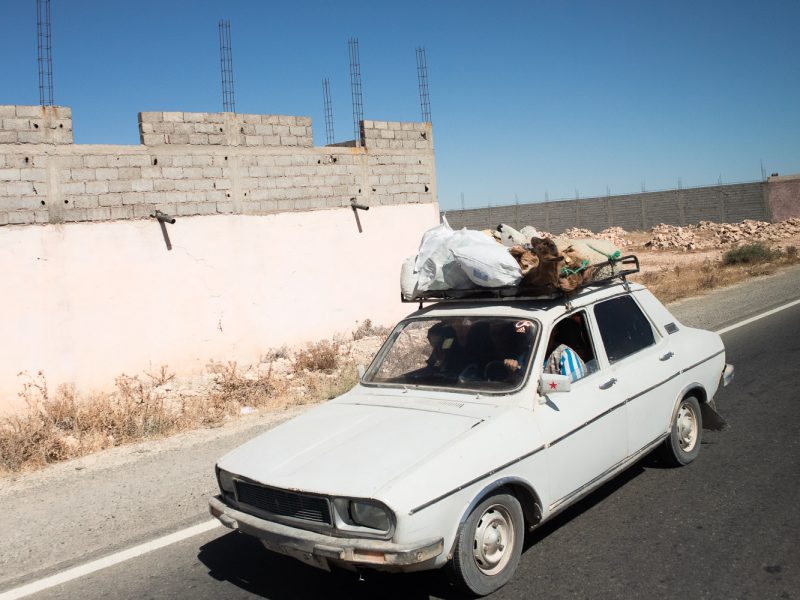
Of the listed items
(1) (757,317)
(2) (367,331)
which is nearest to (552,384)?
(2) (367,331)

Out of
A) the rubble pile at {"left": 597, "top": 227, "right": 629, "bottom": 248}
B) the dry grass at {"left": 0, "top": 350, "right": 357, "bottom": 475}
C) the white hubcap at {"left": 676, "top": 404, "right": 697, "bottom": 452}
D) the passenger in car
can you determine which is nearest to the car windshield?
the passenger in car

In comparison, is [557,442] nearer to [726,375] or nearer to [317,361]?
[726,375]

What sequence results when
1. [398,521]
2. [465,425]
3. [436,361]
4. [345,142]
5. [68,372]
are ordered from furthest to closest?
[345,142]
[68,372]
[436,361]
[465,425]
[398,521]

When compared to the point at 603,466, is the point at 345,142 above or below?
above

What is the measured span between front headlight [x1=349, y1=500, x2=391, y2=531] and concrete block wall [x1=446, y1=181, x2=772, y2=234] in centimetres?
4011

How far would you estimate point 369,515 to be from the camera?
146 inches

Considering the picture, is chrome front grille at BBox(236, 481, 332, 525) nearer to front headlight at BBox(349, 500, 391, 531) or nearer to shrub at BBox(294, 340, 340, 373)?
front headlight at BBox(349, 500, 391, 531)

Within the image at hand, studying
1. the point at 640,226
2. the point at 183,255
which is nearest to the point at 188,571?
the point at 183,255

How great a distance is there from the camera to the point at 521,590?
13.4 ft

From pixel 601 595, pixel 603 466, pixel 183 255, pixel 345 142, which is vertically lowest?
pixel 601 595

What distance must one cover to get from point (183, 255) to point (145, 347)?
151 cm

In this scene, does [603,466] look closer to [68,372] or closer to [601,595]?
[601,595]

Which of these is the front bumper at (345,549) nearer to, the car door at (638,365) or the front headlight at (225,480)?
the front headlight at (225,480)

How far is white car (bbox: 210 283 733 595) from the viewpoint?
3.75 meters
